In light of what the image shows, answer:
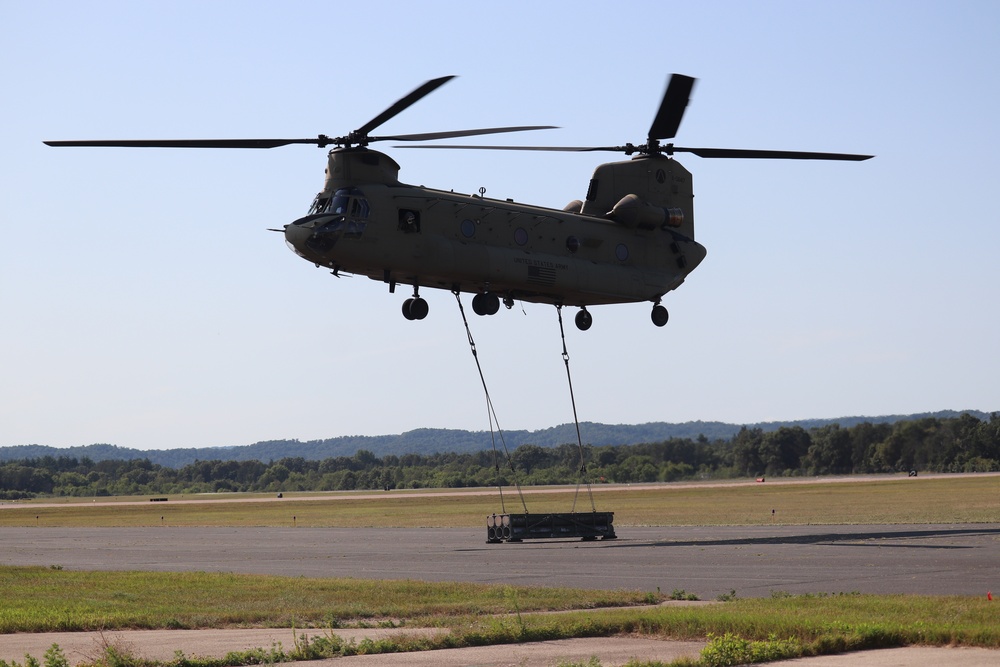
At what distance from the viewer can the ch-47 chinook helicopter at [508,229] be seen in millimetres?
32406

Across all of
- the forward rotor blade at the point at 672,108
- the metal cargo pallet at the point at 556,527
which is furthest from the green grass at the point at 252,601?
the forward rotor blade at the point at 672,108

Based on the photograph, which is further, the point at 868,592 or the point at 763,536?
the point at 763,536

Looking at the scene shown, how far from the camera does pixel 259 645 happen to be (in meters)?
16.5

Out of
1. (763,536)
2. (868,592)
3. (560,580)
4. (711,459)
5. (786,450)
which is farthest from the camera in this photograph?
(711,459)

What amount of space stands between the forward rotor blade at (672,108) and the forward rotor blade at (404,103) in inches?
435

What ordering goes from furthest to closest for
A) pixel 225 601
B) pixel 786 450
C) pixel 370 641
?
1. pixel 786 450
2. pixel 225 601
3. pixel 370 641

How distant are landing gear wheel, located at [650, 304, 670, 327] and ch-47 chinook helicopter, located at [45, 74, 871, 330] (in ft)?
0.11

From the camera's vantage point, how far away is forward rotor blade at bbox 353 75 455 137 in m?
28.6

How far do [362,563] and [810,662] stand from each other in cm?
2094

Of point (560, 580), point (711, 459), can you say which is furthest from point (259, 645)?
point (711, 459)

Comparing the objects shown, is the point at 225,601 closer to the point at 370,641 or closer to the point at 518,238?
the point at 370,641

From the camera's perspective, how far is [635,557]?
31.8m

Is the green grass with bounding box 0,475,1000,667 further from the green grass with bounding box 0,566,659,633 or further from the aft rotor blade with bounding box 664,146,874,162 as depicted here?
the aft rotor blade with bounding box 664,146,874,162

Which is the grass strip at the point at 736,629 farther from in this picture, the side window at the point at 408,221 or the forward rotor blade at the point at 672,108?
the forward rotor blade at the point at 672,108
